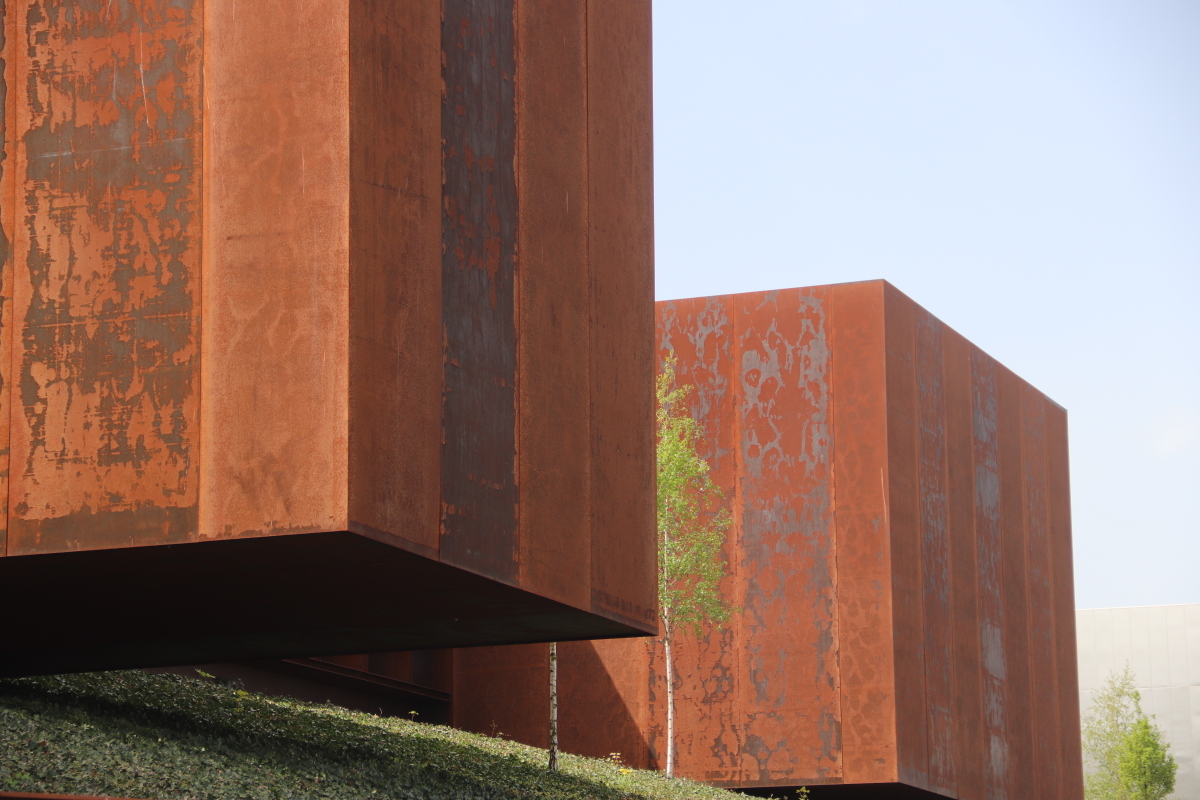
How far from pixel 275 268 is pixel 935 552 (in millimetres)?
17961

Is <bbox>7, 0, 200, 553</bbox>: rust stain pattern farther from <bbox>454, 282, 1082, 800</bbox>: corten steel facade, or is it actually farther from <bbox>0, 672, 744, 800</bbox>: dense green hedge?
<bbox>454, 282, 1082, 800</bbox>: corten steel facade

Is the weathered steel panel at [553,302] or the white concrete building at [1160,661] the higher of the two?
the weathered steel panel at [553,302]

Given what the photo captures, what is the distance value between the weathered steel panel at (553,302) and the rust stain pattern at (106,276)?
348 centimetres

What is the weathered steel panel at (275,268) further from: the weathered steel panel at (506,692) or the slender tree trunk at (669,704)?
the weathered steel panel at (506,692)

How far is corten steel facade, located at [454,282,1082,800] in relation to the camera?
26.1m

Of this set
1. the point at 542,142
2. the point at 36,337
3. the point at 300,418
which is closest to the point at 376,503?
the point at 300,418

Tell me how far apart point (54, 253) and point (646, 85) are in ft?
26.4

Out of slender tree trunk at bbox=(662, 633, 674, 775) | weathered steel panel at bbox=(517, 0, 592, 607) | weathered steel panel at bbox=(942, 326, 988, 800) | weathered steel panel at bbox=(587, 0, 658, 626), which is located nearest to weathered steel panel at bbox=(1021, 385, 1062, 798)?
weathered steel panel at bbox=(942, 326, 988, 800)

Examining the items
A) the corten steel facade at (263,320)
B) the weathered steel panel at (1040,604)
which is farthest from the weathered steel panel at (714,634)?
the corten steel facade at (263,320)

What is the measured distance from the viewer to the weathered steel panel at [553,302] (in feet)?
49.1

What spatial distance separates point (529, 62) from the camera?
51.5 ft

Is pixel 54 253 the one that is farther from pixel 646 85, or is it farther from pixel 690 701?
pixel 690 701

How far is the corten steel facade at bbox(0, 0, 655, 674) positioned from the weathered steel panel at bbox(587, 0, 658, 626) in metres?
1.41

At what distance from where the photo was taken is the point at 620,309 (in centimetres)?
1727
